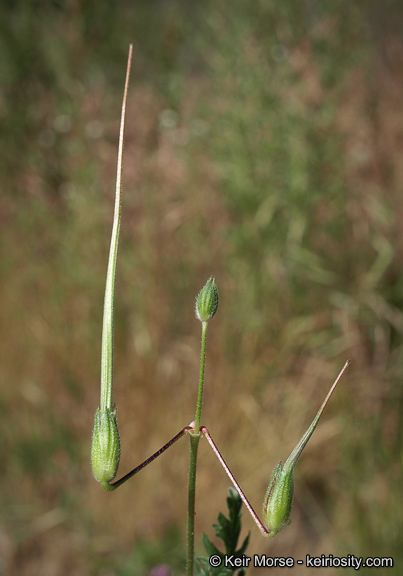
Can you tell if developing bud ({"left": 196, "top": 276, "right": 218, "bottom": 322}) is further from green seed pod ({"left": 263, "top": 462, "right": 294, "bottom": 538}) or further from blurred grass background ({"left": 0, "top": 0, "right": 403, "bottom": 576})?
blurred grass background ({"left": 0, "top": 0, "right": 403, "bottom": 576})

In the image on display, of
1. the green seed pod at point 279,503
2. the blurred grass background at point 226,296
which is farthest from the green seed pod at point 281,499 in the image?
the blurred grass background at point 226,296

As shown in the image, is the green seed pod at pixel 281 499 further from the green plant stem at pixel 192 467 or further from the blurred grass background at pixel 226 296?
the blurred grass background at pixel 226 296

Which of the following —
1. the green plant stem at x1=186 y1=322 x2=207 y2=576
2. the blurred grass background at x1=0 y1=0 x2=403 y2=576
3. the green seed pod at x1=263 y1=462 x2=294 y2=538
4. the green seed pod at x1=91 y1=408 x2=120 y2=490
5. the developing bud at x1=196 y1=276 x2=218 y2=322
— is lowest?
the green seed pod at x1=263 y1=462 x2=294 y2=538

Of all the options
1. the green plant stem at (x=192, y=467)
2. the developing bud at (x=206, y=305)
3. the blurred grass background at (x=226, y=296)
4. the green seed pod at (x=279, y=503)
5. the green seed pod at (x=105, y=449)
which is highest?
the blurred grass background at (x=226, y=296)

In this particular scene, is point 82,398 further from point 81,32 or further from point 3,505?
point 81,32

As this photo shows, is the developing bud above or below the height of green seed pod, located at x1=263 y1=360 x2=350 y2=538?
above

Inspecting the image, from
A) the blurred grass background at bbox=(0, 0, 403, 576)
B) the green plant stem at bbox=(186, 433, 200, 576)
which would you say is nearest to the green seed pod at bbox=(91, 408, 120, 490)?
the green plant stem at bbox=(186, 433, 200, 576)
